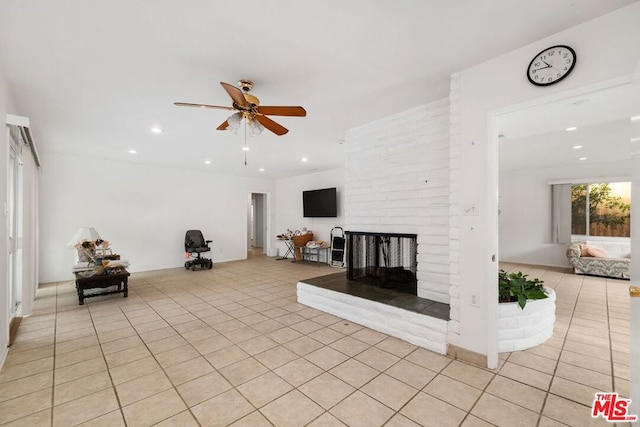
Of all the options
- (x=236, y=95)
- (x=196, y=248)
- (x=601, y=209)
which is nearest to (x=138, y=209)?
(x=196, y=248)

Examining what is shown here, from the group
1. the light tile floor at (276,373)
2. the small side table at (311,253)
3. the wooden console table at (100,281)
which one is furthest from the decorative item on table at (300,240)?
the wooden console table at (100,281)

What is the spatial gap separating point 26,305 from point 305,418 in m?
4.07

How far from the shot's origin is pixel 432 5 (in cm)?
168

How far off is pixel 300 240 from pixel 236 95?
5856 millimetres

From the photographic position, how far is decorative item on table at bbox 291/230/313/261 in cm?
780

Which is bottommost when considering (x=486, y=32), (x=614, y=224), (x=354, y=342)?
(x=354, y=342)

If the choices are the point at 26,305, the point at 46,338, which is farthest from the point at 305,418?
the point at 26,305

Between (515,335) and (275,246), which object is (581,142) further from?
(275,246)

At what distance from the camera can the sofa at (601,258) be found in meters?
5.39

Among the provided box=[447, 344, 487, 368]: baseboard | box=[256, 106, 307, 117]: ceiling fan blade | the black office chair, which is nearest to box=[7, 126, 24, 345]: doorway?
box=[256, 106, 307, 117]: ceiling fan blade

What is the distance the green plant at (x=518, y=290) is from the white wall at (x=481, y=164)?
59cm

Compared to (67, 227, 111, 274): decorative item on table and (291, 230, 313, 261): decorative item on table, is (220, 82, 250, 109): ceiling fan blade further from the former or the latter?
(291, 230, 313, 261): decorative item on table

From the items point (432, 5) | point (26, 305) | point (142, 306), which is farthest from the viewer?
point (142, 306)

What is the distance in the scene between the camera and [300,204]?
8.45m
